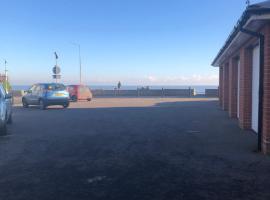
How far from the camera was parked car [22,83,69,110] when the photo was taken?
71.5 ft

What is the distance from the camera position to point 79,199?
506 cm

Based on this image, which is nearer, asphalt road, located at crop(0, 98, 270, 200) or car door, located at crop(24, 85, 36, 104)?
asphalt road, located at crop(0, 98, 270, 200)

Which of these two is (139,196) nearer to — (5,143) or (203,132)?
(5,143)

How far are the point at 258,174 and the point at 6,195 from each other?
4.14 meters

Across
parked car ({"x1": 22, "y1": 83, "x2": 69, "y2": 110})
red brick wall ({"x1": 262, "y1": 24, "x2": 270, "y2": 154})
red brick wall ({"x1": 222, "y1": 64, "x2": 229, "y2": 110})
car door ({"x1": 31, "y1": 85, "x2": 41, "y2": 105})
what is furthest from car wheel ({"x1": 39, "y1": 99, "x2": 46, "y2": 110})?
red brick wall ({"x1": 262, "y1": 24, "x2": 270, "y2": 154})

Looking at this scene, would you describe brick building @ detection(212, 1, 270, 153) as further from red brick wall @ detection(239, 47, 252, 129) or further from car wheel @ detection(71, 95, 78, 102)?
car wheel @ detection(71, 95, 78, 102)

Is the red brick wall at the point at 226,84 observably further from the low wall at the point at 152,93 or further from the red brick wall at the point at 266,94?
the low wall at the point at 152,93

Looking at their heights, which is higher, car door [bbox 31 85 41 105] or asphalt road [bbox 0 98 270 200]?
car door [bbox 31 85 41 105]

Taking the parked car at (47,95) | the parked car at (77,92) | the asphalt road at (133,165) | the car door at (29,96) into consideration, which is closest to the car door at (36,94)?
the parked car at (47,95)

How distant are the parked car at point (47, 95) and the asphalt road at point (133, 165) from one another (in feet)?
33.2

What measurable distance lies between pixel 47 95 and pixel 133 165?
51.4 ft

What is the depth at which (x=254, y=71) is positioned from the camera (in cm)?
1112

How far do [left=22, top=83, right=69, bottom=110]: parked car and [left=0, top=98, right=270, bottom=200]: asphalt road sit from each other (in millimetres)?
10127

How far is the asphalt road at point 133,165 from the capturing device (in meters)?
5.37
